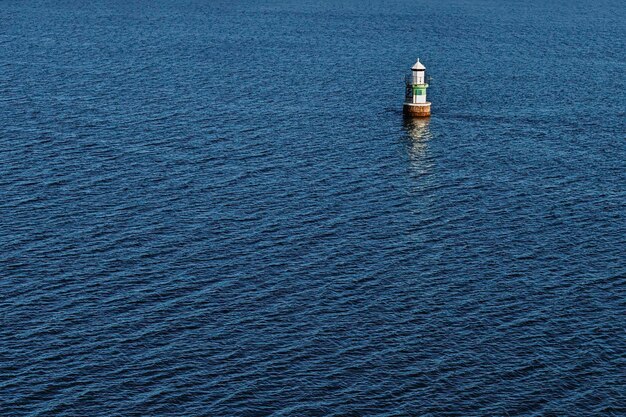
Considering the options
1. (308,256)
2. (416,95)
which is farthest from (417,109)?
(308,256)

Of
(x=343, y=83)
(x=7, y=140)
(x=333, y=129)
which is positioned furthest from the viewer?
(x=343, y=83)

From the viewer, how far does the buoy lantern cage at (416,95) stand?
515 ft

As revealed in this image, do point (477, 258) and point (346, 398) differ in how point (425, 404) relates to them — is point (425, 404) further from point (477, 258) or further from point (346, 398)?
point (477, 258)

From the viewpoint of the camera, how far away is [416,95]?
158 metres

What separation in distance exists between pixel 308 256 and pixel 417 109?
60.7 meters

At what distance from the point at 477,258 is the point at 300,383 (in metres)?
30.1

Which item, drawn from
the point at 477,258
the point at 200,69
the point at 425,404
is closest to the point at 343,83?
the point at 200,69

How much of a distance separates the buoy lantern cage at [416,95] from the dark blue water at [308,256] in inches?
105

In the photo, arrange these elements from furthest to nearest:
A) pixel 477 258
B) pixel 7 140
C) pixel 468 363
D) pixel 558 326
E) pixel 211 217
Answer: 1. pixel 7 140
2. pixel 211 217
3. pixel 477 258
4. pixel 558 326
5. pixel 468 363

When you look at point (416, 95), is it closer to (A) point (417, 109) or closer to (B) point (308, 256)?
(A) point (417, 109)

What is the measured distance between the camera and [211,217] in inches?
4387

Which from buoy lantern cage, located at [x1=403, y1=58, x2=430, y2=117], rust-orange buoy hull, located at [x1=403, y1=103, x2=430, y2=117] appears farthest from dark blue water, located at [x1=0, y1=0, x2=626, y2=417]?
buoy lantern cage, located at [x1=403, y1=58, x2=430, y2=117]

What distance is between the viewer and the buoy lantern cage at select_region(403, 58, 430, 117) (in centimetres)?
15700

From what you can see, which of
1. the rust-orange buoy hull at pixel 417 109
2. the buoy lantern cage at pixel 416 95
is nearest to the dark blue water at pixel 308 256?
the rust-orange buoy hull at pixel 417 109
